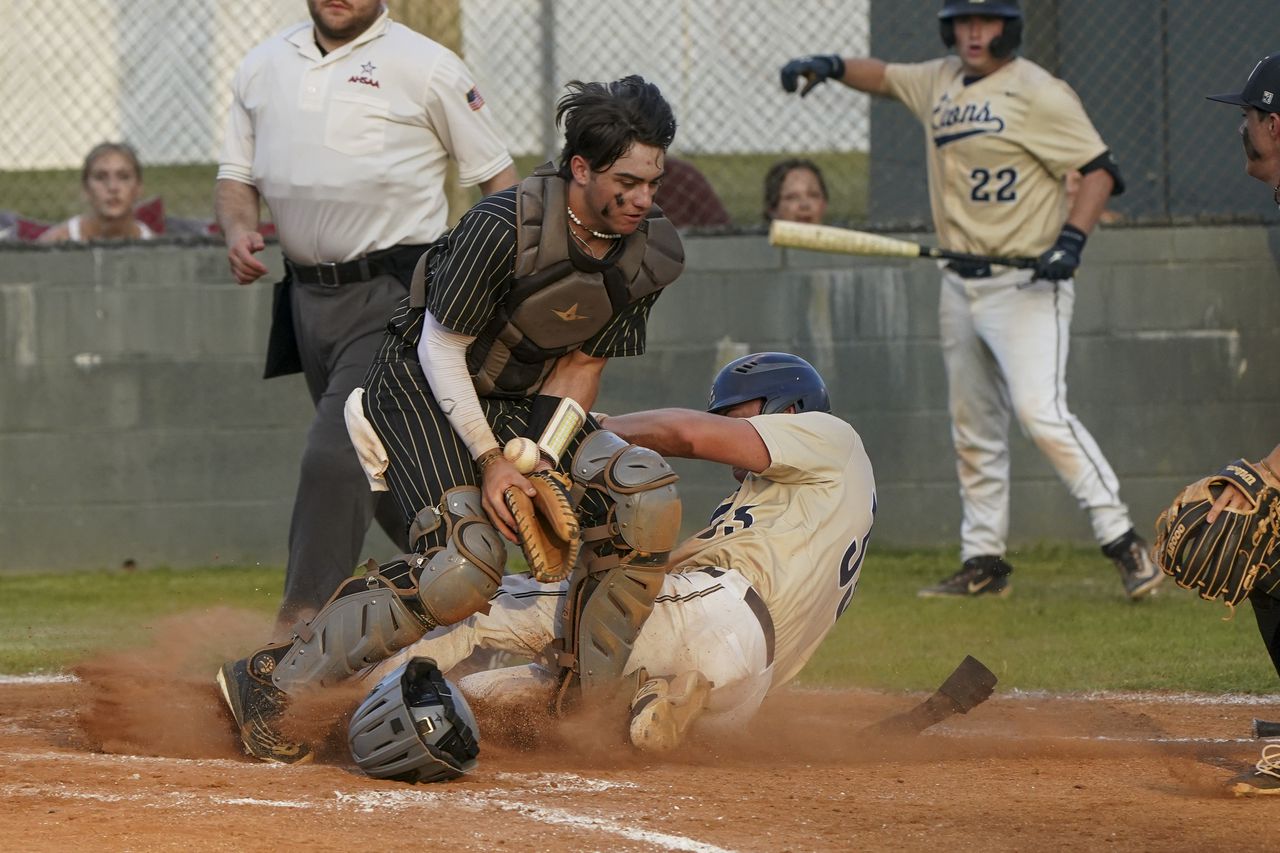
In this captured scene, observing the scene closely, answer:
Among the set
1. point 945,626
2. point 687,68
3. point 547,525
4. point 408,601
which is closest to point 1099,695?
point 945,626

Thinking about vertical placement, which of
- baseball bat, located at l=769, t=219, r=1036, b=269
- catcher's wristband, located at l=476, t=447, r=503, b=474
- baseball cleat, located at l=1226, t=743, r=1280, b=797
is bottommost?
baseball cleat, located at l=1226, t=743, r=1280, b=797

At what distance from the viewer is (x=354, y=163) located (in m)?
5.92

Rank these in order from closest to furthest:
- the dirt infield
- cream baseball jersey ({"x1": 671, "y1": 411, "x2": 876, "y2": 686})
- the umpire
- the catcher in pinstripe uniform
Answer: the dirt infield, the catcher in pinstripe uniform, cream baseball jersey ({"x1": 671, "y1": 411, "x2": 876, "y2": 686}), the umpire

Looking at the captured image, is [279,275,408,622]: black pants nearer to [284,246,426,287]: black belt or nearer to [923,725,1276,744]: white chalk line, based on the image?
[284,246,426,287]: black belt

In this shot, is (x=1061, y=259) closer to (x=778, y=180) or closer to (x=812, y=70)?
(x=812, y=70)

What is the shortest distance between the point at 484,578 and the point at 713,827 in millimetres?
947

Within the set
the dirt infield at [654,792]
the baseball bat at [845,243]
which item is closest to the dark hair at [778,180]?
the baseball bat at [845,243]

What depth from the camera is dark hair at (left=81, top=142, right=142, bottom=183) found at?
9.14 metres

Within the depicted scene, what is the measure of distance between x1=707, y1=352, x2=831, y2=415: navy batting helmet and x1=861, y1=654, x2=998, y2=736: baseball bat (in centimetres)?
86

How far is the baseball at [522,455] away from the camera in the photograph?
4465 millimetres

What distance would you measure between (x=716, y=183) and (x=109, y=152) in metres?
3.34

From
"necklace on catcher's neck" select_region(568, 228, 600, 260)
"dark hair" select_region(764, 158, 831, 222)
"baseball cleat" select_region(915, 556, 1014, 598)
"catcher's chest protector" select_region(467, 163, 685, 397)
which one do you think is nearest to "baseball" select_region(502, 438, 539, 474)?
"catcher's chest protector" select_region(467, 163, 685, 397)

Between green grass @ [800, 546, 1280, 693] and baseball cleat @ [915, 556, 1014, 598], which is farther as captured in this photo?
baseball cleat @ [915, 556, 1014, 598]

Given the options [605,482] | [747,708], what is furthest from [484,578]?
[747,708]
